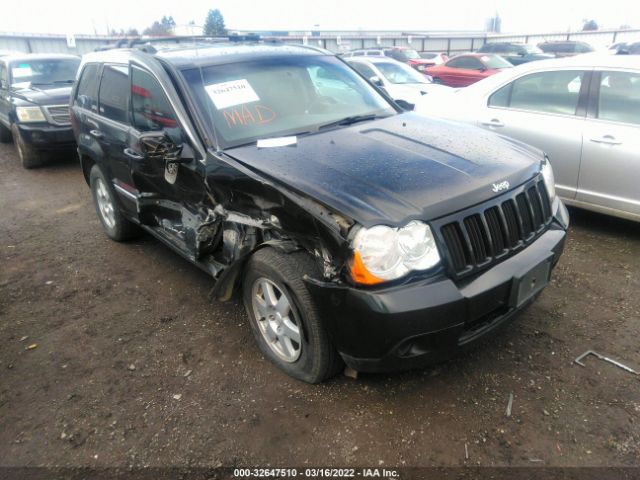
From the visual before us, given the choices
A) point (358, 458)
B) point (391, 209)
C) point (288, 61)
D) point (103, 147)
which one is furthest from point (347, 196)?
point (103, 147)

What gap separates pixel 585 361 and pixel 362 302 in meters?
1.62

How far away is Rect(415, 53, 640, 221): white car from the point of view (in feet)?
13.4

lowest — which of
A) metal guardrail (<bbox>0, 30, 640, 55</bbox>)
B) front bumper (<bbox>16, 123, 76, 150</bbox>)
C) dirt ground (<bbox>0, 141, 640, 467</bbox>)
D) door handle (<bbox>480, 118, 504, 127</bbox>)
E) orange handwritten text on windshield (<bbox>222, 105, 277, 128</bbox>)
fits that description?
dirt ground (<bbox>0, 141, 640, 467</bbox>)

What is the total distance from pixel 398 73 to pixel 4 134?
850cm

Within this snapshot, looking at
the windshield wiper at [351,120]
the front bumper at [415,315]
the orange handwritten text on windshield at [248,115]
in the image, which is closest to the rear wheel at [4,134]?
the orange handwritten text on windshield at [248,115]

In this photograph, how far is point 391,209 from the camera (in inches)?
87.4

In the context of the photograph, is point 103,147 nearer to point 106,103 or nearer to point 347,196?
point 106,103

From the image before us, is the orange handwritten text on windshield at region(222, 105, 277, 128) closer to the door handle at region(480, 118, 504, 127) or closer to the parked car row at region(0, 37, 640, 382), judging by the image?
the parked car row at region(0, 37, 640, 382)

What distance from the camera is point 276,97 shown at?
131 inches

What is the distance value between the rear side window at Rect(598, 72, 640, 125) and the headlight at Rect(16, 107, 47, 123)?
7.61 m

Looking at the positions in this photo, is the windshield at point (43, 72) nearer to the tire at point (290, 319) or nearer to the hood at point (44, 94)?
the hood at point (44, 94)

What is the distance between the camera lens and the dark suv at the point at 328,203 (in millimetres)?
2195

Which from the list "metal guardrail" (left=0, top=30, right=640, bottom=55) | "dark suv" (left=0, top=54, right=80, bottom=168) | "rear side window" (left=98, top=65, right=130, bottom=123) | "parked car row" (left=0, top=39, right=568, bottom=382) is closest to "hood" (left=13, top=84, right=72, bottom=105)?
"dark suv" (left=0, top=54, right=80, bottom=168)

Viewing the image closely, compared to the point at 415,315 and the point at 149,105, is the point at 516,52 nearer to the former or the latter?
the point at 149,105
